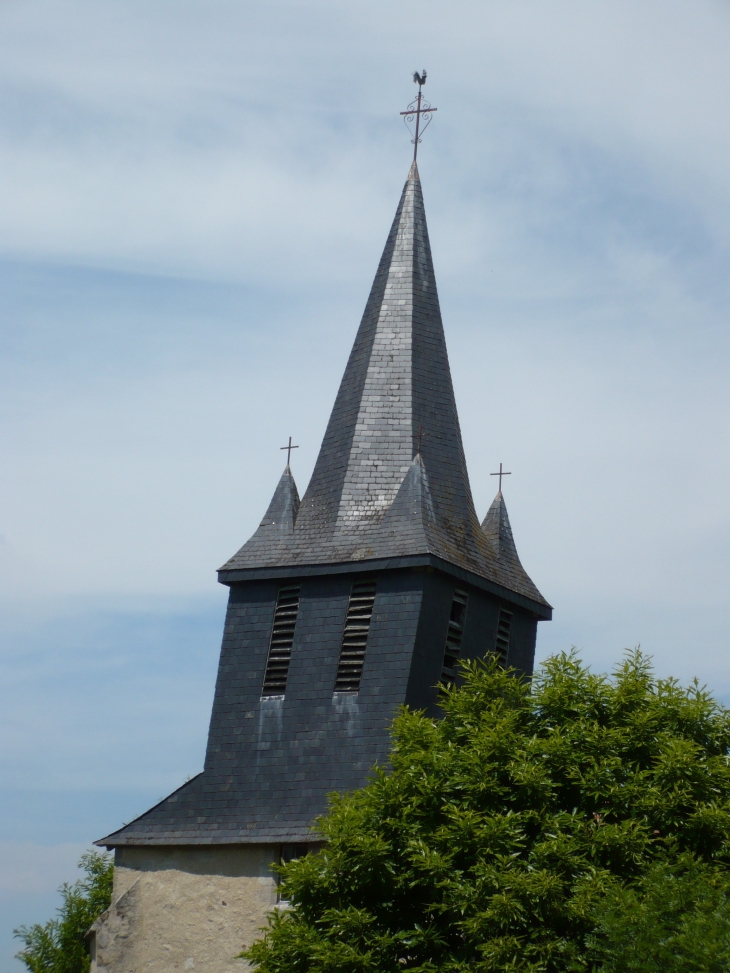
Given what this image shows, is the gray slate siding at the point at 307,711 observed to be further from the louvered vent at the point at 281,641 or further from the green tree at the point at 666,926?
the green tree at the point at 666,926

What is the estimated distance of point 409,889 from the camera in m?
24.3

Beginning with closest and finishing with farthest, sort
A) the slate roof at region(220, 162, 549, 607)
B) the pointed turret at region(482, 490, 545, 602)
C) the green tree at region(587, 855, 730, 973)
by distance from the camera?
1. the green tree at region(587, 855, 730, 973)
2. the slate roof at region(220, 162, 549, 607)
3. the pointed turret at region(482, 490, 545, 602)

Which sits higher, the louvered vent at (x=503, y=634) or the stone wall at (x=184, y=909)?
the louvered vent at (x=503, y=634)

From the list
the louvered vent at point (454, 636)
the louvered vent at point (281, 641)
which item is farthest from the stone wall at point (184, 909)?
the louvered vent at point (454, 636)

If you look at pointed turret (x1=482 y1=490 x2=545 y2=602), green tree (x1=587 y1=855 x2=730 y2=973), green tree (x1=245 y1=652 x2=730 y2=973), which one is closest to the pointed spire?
pointed turret (x1=482 y1=490 x2=545 y2=602)

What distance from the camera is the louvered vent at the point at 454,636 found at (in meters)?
30.6

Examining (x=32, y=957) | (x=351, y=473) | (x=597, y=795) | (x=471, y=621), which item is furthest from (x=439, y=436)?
(x=32, y=957)

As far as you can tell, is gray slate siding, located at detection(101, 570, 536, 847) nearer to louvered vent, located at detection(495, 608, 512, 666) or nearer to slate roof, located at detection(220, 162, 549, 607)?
louvered vent, located at detection(495, 608, 512, 666)

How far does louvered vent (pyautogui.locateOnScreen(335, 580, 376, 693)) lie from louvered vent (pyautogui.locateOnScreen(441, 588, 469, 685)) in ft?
4.83

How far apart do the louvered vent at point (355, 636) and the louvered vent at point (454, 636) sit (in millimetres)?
1471

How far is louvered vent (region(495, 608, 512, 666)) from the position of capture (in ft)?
106

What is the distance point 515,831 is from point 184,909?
8.38m

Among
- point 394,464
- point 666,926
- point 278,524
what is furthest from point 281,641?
point 666,926

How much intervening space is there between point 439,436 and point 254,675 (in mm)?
5978
